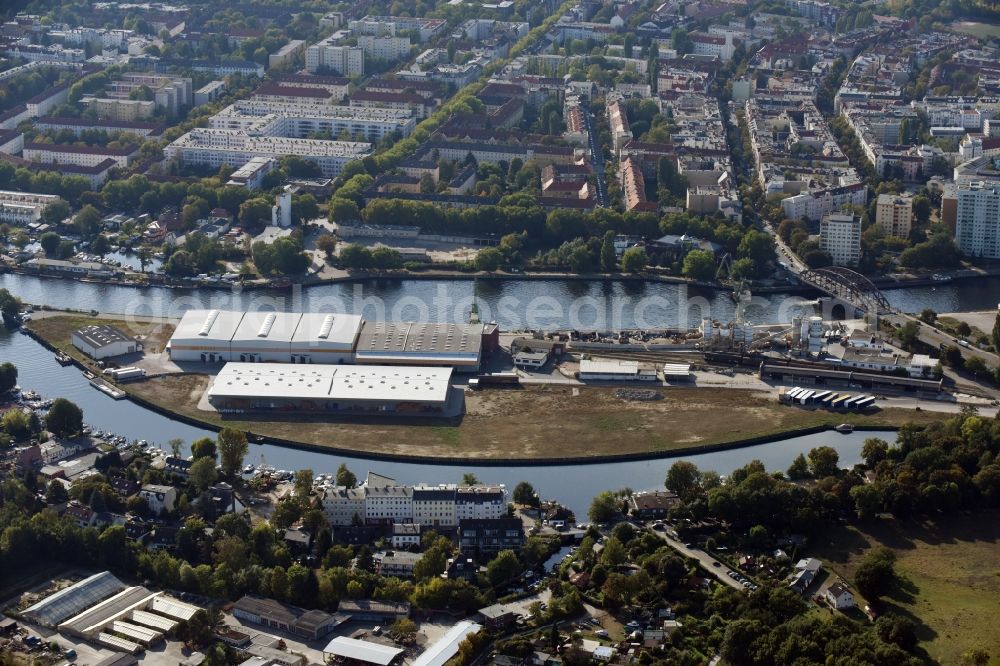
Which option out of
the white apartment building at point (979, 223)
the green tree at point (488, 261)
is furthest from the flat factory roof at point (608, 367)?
the white apartment building at point (979, 223)

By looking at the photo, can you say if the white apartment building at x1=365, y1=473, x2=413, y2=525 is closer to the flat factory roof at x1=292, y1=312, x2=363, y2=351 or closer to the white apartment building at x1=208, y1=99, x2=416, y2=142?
the flat factory roof at x1=292, y1=312, x2=363, y2=351

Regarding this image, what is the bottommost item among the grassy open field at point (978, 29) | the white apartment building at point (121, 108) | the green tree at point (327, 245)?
the green tree at point (327, 245)

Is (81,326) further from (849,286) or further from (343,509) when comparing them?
(849,286)

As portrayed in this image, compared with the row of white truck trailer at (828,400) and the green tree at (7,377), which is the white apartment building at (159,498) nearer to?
the green tree at (7,377)

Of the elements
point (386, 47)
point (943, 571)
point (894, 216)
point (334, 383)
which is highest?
point (386, 47)

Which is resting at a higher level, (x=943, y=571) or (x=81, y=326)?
(x=81, y=326)

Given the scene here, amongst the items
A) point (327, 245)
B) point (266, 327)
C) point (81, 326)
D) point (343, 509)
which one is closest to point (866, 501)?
point (343, 509)
